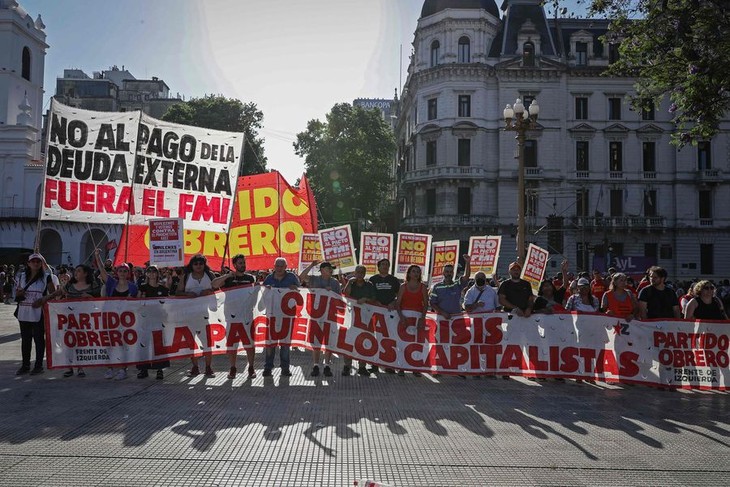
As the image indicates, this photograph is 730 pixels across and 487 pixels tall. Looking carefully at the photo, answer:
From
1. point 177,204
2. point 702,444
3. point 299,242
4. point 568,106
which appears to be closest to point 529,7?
point 568,106

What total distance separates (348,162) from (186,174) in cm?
3855

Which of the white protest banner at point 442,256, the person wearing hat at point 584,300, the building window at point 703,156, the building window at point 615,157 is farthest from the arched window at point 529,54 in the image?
the person wearing hat at point 584,300

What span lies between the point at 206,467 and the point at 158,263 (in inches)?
291

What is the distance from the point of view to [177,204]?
43.5ft

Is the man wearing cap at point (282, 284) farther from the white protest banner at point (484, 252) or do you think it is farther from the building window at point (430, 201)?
the building window at point (430, 201)

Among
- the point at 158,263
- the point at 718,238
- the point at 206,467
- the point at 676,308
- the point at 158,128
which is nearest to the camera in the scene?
the point at 206,467

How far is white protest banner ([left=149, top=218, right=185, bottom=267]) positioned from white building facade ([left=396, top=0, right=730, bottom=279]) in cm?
3388

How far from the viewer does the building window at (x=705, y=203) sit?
4600 centimetres

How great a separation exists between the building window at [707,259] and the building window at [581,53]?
16.5 metres

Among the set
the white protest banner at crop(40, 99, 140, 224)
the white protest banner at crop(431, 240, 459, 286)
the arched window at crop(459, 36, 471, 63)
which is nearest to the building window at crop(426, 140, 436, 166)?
the arched window at crop(459, 36, 471, 63)

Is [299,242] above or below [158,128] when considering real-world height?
below

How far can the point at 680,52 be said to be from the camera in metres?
12.2

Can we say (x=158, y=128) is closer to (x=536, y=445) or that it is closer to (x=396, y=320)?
(x=396, y=320)

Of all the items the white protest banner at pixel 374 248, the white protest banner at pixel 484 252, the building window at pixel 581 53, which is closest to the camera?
the white protest banner at pixel 374 248
